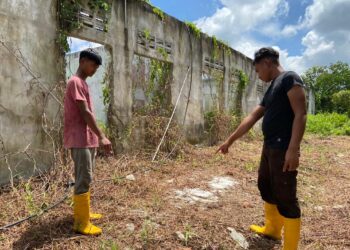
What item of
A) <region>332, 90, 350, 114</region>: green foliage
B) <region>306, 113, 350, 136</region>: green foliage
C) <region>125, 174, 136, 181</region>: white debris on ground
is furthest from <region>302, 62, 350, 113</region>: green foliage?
<region>125, 174, 136, 181</region>: white debris on ground

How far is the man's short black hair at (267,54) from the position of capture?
3369 millimetres

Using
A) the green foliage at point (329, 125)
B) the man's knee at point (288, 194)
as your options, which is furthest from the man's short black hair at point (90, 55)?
the green foliage at point (329, 125)

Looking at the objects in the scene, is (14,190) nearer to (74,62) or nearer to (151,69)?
(151,69)

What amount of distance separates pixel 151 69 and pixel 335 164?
472 centimetres

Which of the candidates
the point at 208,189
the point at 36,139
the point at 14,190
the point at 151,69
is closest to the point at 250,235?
the point at 208,189

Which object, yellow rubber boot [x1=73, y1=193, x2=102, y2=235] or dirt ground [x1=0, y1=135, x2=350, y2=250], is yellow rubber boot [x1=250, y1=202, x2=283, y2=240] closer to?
dirt ground [x1=0, y1=135, x2=350, y2=250]

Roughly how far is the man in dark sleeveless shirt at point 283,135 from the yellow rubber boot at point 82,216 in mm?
1703

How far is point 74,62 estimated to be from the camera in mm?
11578

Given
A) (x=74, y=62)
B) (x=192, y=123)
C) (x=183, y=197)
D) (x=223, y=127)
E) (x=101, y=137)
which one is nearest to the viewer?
(x=101, y=137)

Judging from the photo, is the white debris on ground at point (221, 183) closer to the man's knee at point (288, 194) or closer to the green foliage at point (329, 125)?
the man's knee at point (288, 194)

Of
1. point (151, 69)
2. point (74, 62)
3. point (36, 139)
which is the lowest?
point (36, 139)

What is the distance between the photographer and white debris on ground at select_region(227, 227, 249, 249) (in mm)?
3659

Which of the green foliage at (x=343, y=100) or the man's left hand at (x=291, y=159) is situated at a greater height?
the green foliage at (x=343, y=100)

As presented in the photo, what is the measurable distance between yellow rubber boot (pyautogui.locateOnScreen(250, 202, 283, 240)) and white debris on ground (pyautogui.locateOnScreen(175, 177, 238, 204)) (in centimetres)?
130
